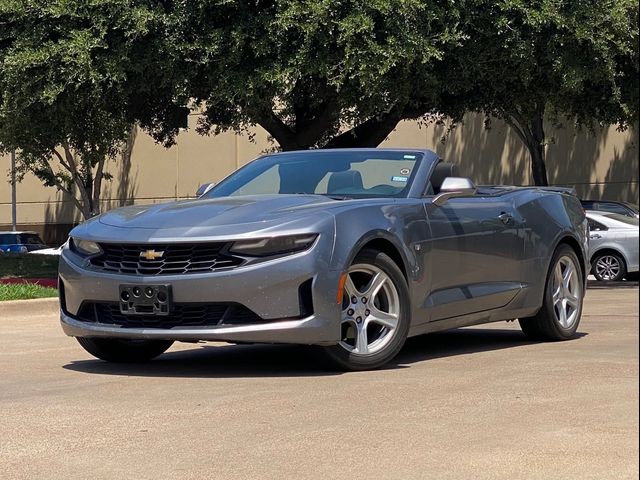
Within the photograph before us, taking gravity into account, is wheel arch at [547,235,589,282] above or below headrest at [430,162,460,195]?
below

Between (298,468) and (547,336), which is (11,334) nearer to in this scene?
(547,336)

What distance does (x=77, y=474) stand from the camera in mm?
4844

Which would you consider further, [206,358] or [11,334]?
[11,334]

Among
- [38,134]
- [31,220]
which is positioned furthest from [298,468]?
[31,220]

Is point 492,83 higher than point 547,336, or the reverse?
point 492,83

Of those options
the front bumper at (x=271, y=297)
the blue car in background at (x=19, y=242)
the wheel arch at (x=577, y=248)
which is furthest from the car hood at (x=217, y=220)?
the blue car in background at (x=19, y=242)

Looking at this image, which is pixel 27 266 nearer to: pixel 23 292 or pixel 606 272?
pixel 23 292

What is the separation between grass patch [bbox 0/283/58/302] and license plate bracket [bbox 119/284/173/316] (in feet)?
25.8

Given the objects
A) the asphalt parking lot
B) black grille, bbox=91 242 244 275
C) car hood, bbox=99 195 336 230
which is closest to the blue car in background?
the asphalt parking lot

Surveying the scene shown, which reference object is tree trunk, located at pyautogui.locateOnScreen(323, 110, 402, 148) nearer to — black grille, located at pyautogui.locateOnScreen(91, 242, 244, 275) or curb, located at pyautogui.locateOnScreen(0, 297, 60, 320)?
curb, located at pyautogui.locateOnScreen(0, 297, 60, 320)

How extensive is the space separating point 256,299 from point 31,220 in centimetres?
4995

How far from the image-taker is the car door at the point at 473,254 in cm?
808

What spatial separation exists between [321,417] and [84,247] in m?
2.55

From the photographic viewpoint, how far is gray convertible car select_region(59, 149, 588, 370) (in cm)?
715
